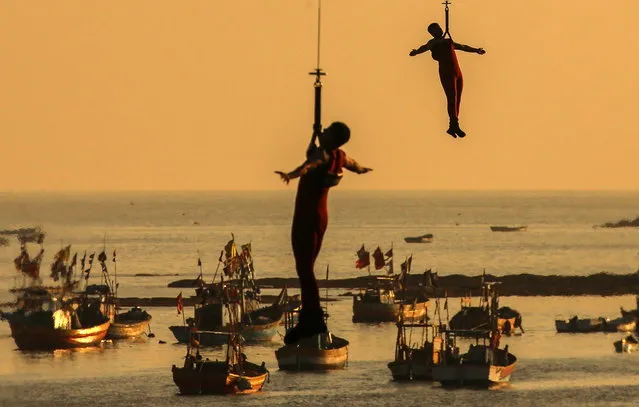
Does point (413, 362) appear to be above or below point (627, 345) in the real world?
below

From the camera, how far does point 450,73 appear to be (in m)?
13.4

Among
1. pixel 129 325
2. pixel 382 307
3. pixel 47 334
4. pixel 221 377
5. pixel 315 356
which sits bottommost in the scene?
pixel 221 377

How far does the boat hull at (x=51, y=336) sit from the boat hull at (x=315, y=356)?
24.6 metres

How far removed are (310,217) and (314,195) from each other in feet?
0.47

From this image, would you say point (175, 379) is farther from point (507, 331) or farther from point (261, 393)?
point (507, 331)

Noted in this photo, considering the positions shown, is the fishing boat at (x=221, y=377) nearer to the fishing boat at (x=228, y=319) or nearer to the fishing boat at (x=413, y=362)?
the fishing boat at (x=413, y=362)

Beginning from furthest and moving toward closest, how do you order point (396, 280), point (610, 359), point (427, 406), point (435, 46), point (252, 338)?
point (396, 280) < point (252, 338) < point (610, 359) < point (427, 406) < point (435, 46)

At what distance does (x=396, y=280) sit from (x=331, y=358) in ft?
163

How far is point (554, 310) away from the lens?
610ft

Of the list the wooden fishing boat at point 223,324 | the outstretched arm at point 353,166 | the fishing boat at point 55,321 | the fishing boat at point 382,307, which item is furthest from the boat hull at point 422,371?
the outstretched arm at point 353,166

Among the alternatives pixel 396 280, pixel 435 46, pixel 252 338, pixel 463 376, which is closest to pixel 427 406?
pixel 463 376

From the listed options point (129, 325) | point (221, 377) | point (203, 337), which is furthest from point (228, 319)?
point (221, 377)

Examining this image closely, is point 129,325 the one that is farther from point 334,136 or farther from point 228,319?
point 334,136

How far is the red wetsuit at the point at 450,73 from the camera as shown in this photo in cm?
1329
